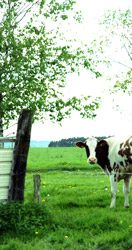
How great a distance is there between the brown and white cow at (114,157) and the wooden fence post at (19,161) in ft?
9.85

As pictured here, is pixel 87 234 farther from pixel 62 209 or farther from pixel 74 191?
pixel 74 191

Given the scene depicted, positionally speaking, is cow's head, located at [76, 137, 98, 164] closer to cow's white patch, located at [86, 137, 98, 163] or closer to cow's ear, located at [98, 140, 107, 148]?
cow's white patch, located at [86, 137, 98, 163]

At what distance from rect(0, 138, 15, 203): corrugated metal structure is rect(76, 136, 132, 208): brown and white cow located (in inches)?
127

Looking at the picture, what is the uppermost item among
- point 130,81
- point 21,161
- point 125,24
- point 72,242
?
point 125,24

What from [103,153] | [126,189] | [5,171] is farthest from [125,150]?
[5,171]

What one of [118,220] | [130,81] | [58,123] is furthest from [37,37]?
[118,220]

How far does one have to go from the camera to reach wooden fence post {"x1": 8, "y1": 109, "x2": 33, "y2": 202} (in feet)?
28.5

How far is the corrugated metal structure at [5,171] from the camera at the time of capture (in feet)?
28.5

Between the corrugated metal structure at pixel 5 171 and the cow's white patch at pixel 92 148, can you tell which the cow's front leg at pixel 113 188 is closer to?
the cow's white patch at pixel 92 148

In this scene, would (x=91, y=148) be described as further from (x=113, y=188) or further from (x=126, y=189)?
(x=126, y=189)

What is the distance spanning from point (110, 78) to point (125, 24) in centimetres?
545

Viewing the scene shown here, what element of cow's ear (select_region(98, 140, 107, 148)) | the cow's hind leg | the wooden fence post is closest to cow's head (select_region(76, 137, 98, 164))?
cow's ear (select_region(98, 140, 107, 148))

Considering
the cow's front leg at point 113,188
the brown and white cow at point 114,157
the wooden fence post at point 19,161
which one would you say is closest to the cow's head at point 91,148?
the brown and white cow at point 114,157

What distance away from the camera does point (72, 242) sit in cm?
736
